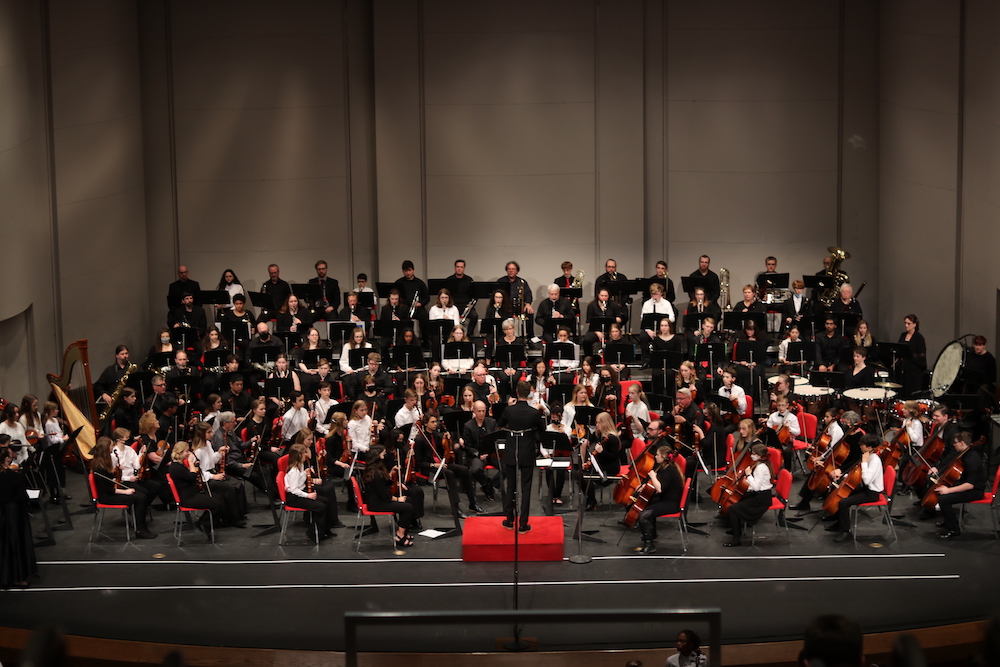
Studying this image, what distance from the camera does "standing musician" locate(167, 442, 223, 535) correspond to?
11.3 metres

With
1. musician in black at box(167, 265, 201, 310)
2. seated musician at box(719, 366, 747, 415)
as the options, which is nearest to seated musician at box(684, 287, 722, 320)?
seated musician at box(719, 366, 747, 415)

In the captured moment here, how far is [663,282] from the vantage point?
54.9 feet

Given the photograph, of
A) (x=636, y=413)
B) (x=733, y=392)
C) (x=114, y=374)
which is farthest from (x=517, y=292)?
(x=114, y=374)

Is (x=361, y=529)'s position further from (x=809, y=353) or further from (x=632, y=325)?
(x=632, y=325)

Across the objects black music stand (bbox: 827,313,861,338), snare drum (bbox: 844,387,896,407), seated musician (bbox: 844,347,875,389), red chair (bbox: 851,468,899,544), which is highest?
black music stand (bbox: 827,313,861,338)

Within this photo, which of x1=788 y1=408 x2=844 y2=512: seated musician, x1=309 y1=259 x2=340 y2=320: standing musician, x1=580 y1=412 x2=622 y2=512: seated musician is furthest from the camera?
x1=309 y1=259 x2=340 y2=320: standing musician

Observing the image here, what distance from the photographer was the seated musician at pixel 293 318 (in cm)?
1628

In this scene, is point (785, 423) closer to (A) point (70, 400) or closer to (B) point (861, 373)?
(B) point (861, 373)

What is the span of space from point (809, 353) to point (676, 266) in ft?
15.1

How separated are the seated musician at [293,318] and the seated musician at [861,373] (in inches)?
Result: 281

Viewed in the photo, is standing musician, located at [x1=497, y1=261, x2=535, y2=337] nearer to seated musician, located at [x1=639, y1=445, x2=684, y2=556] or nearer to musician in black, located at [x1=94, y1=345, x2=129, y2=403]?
musician in black, located at [x1=94, y1=345, x2=129, y2=403]

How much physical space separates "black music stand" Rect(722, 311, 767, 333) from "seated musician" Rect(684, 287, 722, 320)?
0.51 meters

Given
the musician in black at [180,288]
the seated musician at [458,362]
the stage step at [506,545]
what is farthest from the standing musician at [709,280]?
the musician in black at [180,288]

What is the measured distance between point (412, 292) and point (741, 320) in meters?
4.79
